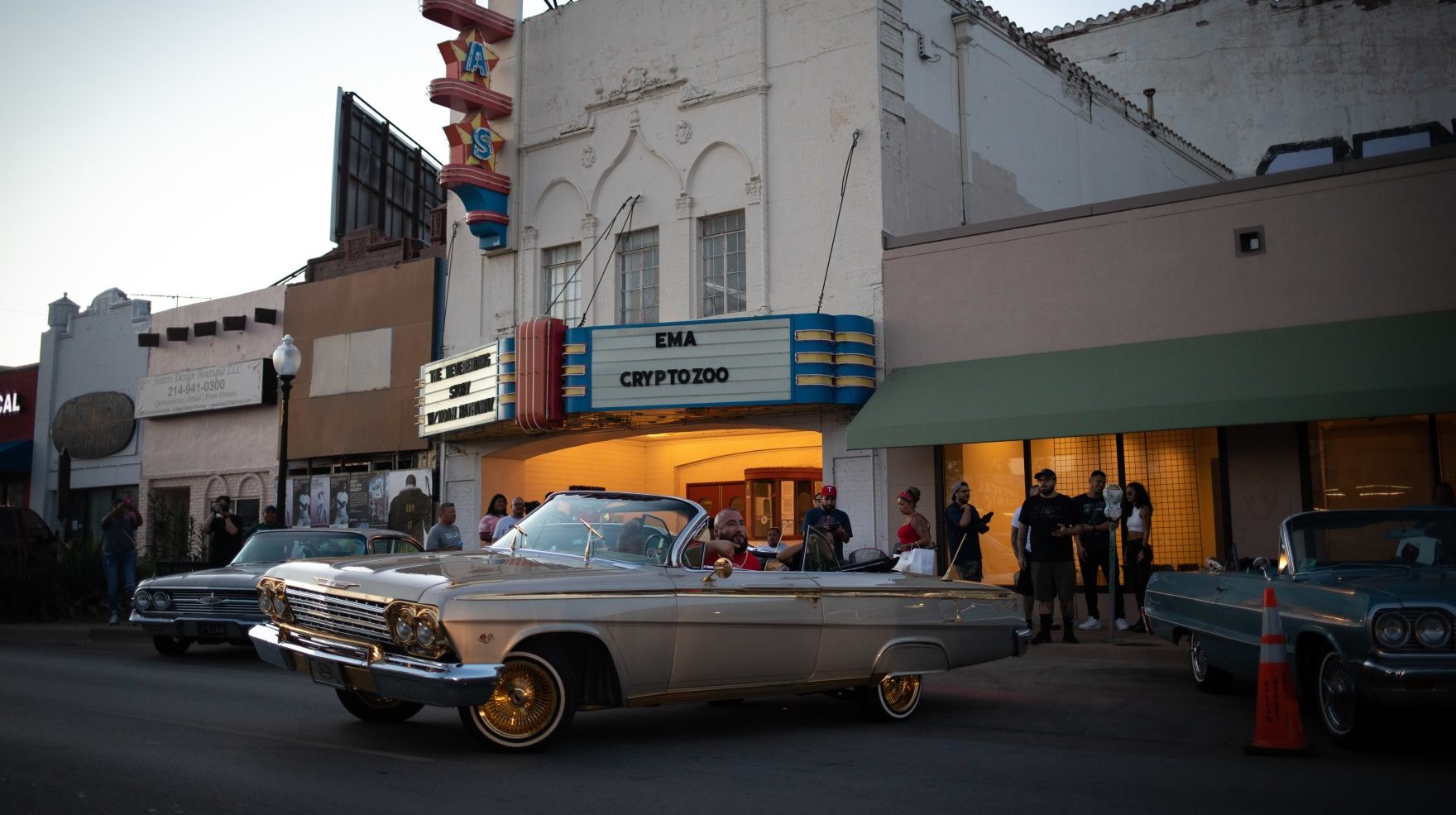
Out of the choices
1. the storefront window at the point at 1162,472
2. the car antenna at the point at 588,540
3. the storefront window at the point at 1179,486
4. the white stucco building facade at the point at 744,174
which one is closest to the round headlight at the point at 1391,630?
the car antenna at the point at 588,540

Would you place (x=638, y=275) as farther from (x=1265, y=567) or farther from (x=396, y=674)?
(x=396, y=674)

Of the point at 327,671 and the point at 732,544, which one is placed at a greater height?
the point at 732,544

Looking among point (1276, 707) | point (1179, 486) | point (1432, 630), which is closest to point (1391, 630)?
point (1432, 630)

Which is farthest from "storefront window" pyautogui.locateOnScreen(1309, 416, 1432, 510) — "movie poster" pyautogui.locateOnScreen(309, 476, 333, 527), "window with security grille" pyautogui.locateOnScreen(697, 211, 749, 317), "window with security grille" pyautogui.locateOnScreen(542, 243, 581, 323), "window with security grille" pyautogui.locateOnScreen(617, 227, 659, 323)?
"movie poster" pyautogui.locateOnScreen(309, 476, 333, 527)

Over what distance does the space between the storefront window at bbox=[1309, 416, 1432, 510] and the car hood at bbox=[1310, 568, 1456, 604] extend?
6.99m

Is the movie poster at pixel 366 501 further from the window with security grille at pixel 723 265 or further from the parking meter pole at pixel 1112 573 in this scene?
the parking meter pole at pixel 1112 573

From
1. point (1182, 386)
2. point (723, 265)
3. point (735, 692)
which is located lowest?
point (735, 692)

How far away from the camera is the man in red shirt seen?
798cm

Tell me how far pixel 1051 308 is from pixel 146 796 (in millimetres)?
13124

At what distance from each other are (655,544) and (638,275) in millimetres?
13308

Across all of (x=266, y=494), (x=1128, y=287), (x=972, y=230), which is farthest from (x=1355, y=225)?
(x=266, y=494)

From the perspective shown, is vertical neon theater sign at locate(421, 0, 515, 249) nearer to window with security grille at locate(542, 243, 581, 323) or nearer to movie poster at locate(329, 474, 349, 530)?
window with security grille at locate(542, 243, 581, 323)

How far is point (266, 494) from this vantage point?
989 inches

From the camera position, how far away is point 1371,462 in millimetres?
14250
